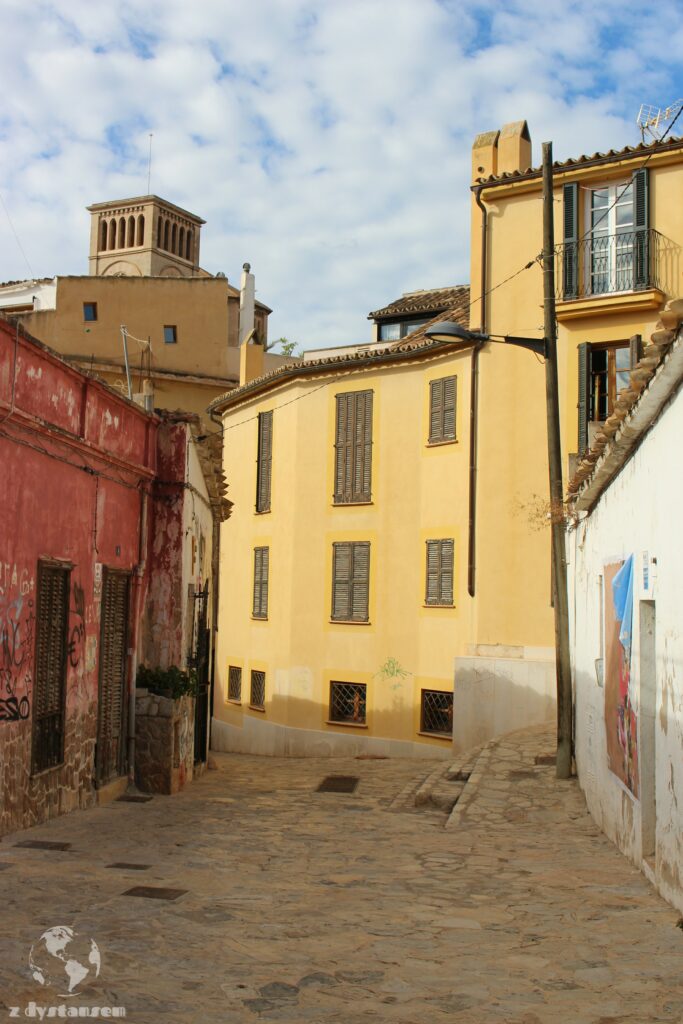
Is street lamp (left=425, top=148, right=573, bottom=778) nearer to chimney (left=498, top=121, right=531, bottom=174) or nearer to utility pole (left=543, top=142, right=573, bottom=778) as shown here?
utility pole (left=543, top=142, right=573, bottom=778)

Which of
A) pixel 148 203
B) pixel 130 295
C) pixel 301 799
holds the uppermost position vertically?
pixel 148 203

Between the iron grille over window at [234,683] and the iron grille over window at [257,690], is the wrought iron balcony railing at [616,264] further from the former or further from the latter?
the iron grille over window at [234,683]

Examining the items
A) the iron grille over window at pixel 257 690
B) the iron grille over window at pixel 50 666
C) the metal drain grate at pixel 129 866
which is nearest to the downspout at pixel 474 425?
the iron grille over window at pixel 257 690

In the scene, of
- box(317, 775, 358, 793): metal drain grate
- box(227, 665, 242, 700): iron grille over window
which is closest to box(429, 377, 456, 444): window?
box(317, 775, 358, 793): metal drain grate

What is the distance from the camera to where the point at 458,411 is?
21.3m

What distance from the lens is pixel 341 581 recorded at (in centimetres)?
2350

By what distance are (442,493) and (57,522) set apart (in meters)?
11.5

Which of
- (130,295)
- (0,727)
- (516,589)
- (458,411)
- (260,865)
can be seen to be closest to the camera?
(260,865)

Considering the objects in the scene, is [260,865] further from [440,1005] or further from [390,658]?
[390,658]

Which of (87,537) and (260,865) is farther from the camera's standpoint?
(87,537)

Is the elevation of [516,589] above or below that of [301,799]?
above

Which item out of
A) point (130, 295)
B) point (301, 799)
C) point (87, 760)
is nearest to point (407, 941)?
point (87, 760)

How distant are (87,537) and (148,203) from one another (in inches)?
2948

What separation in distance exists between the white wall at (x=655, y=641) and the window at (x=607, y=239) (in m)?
9.34
